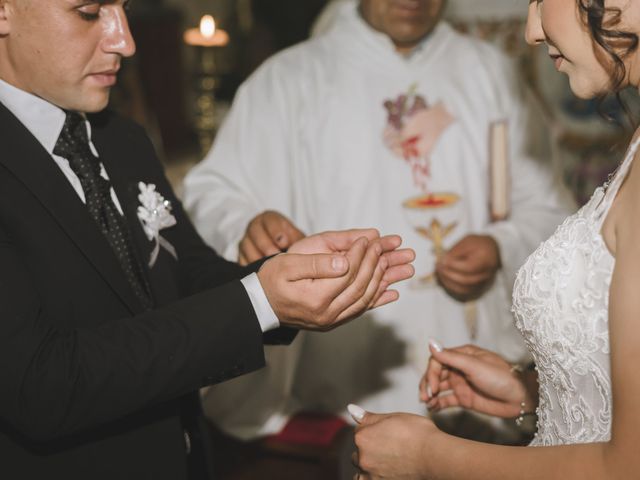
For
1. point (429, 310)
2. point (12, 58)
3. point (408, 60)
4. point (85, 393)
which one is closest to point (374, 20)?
point (408, 60)

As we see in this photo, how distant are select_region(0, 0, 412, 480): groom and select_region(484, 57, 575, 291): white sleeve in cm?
122

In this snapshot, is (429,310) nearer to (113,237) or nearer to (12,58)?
(113,237)

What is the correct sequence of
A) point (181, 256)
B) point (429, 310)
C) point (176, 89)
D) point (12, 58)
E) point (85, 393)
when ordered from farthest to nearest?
1. point (176, 89)
2. point (429, 310)
3. point (181, 256)
4. point (12, 58)
5. point (85, 393)

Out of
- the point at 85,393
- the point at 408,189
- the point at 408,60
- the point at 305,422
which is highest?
the point at 408,60

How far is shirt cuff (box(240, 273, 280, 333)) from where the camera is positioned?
1.63 metres

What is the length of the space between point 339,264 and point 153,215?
57 cm

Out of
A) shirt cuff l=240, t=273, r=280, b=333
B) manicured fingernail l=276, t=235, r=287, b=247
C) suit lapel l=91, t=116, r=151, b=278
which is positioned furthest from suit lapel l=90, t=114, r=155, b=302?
manicured fingernail l=276, t=235, r=287, b=247

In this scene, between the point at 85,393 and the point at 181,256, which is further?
the point at 181,256

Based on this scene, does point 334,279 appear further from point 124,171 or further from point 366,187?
point 366,187

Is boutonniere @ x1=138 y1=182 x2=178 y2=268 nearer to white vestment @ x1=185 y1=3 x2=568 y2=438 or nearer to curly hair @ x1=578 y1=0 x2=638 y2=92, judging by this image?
white vestment @ x1=185 y1=3 x2=568 y2=438

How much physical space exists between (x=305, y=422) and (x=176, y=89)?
19.6ft

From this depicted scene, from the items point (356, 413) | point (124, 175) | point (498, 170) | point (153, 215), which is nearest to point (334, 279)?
point (356, 413)

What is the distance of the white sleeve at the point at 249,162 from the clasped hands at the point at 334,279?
1.05 m

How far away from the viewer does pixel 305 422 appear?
9.23ft
